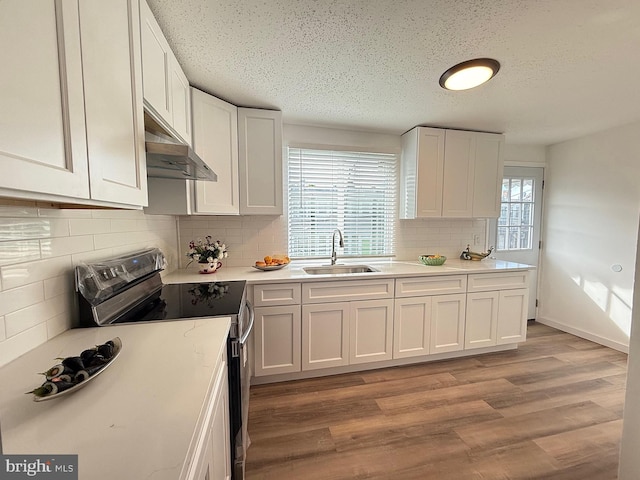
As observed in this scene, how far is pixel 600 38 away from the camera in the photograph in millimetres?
1321

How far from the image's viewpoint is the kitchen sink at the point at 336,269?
2.46 meters

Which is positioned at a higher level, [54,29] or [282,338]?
[54,29]

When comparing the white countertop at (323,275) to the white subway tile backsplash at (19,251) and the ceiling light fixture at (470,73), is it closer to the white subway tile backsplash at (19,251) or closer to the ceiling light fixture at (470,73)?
the white subway tile backsplash at (19,251)

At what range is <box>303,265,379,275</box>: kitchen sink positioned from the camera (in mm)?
2455

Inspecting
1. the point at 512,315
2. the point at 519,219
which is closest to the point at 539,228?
the point at 519,219

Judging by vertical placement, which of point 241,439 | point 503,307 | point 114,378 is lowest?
point 241,439

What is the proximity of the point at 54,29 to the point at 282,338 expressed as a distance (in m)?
1.95

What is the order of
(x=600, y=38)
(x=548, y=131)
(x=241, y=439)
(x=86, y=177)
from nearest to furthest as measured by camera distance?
(x=86, y=177)
(x=241, y=439)
(x=600, y=38)
(x=548, y=131)

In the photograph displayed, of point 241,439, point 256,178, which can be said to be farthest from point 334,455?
point 256,178

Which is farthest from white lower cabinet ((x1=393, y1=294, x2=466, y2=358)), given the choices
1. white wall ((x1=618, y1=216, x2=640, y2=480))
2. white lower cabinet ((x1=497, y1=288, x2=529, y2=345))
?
white wall ((x1=618, y1=216, x2=640, y2=480))

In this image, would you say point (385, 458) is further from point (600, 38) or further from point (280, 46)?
point (600, 38)

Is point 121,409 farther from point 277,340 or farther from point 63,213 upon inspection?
point 277,340

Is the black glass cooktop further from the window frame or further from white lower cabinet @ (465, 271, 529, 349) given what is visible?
white lower cabinet @ (465, 271, 529, 349)

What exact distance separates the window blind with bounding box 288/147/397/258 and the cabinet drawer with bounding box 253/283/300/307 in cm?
70
